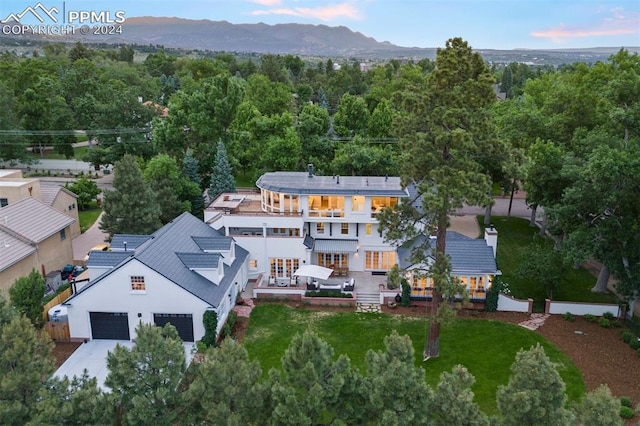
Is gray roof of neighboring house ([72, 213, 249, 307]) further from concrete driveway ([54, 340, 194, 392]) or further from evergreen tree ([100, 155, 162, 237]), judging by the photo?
evergreen tree ([100, 155, 162, 237])

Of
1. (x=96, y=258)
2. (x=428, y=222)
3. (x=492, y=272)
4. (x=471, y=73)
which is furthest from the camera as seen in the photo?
(x=492, y=272)

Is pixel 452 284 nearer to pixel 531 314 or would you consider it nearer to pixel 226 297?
pixel 531 314

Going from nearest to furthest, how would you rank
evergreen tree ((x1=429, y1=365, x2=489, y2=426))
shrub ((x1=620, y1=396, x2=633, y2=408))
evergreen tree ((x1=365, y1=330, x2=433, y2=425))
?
1. evergreen tree ((x1=429, y1=365, x2=489, y2=426))
2. evergreen tree ((x1=365, y1=330, x2=433, y2=425))
3. shrub ((x1=620, y1=396, x2=633, y2=408))

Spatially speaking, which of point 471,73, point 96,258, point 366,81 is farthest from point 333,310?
point 366,81

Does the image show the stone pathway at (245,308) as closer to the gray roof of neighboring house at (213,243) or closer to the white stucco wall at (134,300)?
the gray roof of neighboring house at (213,243)

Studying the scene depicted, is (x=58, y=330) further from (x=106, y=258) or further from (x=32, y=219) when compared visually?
(x=32, y=219)

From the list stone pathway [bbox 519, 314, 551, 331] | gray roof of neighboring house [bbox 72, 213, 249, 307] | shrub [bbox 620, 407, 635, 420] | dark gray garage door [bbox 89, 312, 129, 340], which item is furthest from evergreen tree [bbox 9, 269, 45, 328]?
shrub [bbox 620, 407, 635, 420]
